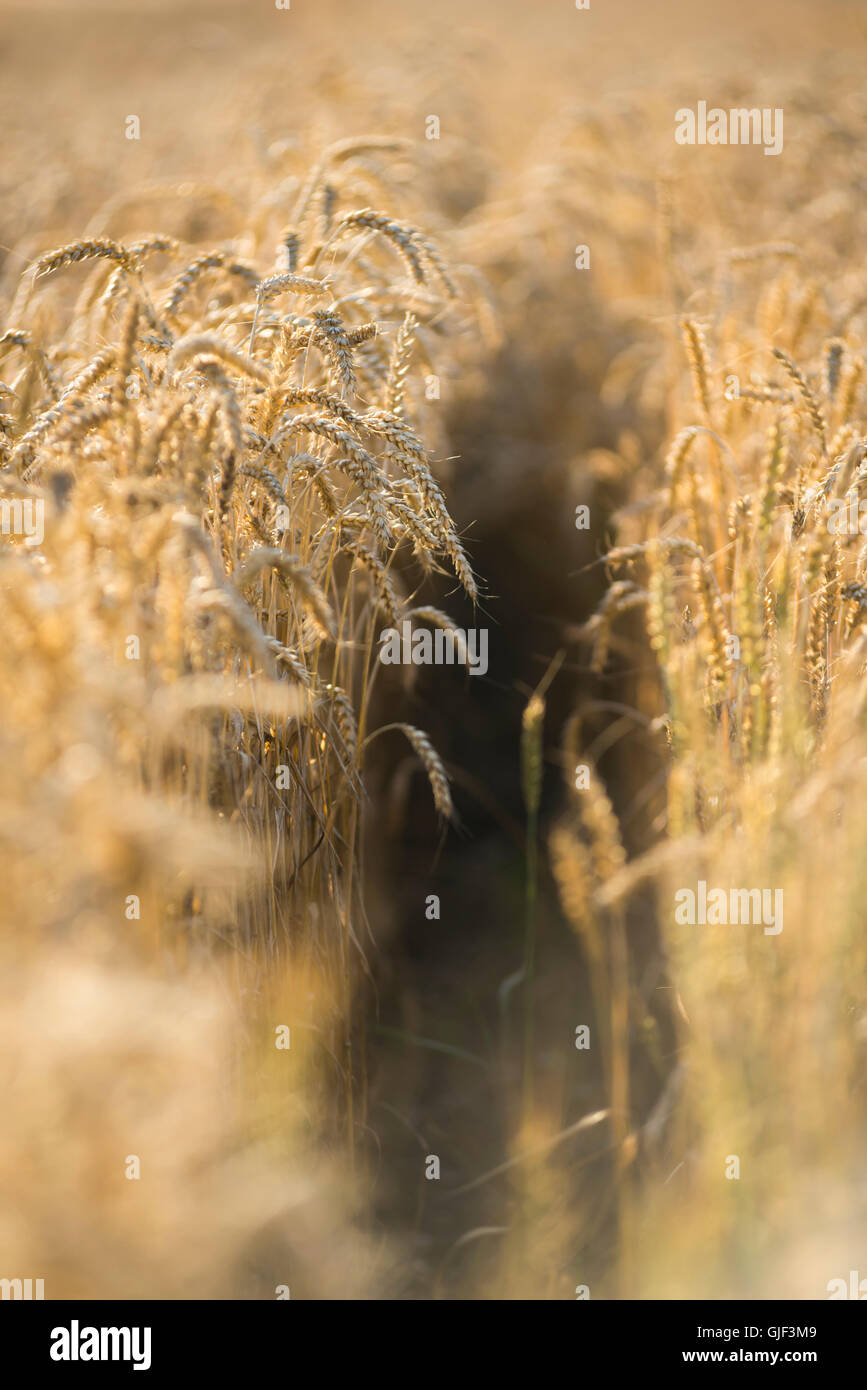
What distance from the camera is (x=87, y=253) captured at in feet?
4.95

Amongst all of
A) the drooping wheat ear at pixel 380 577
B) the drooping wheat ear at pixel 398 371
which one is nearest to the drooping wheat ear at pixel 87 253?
the drooping wheat ear at pixel 398 371

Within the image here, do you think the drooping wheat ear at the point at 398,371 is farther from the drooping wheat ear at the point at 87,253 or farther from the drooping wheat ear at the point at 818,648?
the drooping wheat ear at the point at 818,648

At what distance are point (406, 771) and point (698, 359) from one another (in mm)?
1338

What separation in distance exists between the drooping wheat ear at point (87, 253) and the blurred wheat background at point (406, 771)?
0.05 ft

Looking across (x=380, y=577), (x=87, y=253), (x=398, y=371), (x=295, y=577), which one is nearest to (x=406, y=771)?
(x=380, y=577)

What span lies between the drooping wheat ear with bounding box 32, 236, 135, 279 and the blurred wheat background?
15mm

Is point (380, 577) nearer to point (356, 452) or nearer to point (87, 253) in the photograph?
point (356, 452)

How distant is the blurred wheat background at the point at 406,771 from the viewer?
99 cm

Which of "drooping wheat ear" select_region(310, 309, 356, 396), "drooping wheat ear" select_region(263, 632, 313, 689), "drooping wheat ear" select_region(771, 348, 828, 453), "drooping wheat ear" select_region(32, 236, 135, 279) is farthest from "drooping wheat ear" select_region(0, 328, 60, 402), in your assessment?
"drooping wheat ear" select_region(771, 348, 828, 453)

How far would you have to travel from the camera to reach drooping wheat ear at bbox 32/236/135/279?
58.9 inches

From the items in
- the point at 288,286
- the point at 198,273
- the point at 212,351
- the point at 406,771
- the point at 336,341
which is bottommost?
the point at 406,771

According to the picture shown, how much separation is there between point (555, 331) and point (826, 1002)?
338 cm

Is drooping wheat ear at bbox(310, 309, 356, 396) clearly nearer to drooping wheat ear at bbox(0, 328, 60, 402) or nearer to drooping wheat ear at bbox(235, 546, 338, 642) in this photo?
drooping wheat ear at bbox(235, 546, 338, 642)
